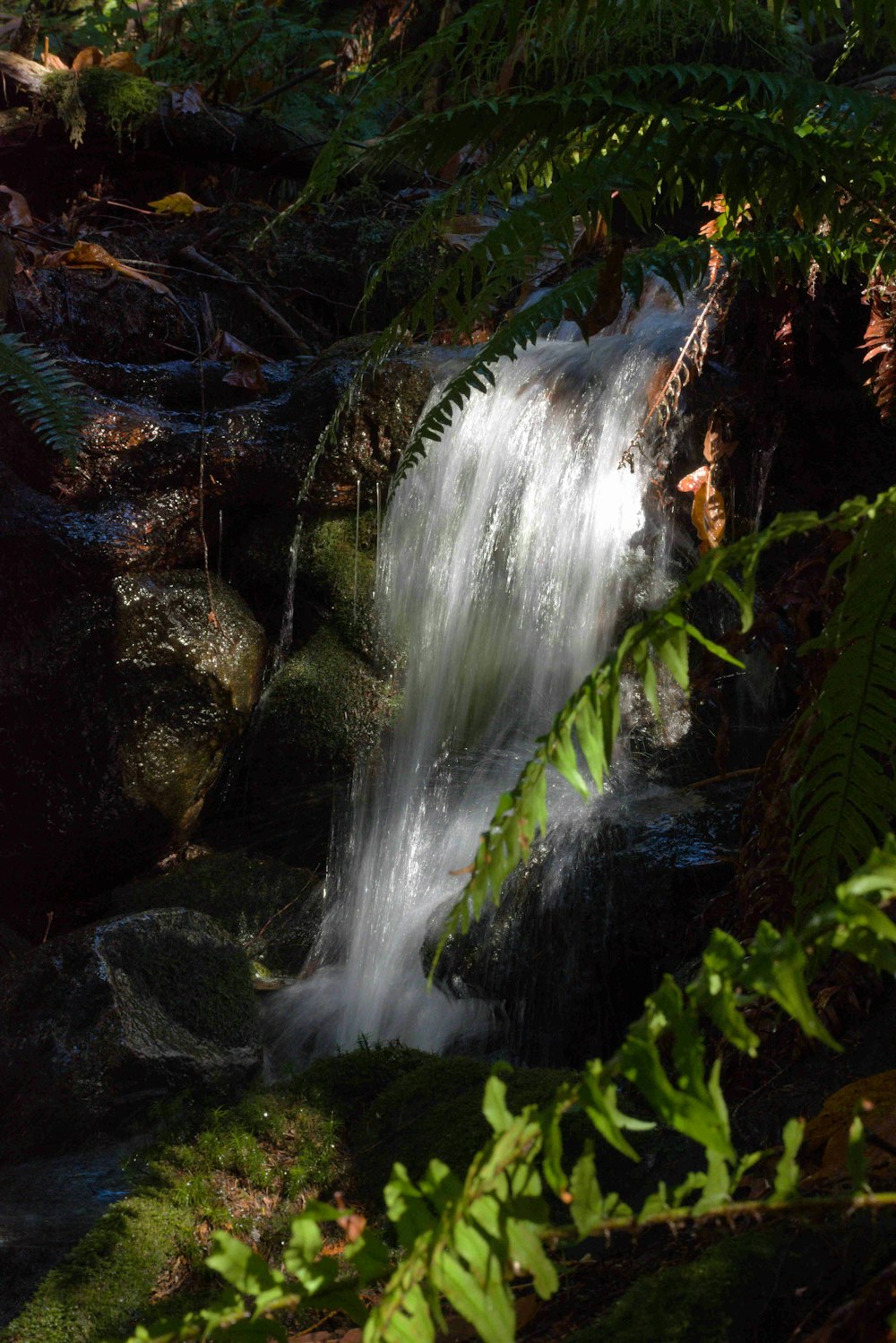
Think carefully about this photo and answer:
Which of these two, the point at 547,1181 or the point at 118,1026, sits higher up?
the point at 547,1181

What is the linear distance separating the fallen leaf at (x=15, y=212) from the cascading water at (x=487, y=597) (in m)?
3.27

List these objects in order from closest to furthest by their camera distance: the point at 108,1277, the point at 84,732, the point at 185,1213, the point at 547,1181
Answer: the point at 547,1181 → the point at 108,1277 → the point at 185,1213 → the point at 84,732

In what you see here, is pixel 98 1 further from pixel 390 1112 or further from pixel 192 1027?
pixel 390 1112

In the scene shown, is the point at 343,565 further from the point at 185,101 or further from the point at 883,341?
the point at 185,101

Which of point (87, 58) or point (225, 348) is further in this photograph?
→ point (87, 58)

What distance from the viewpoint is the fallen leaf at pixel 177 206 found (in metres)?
7.71

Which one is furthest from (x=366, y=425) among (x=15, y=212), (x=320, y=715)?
(x=15, y=212)

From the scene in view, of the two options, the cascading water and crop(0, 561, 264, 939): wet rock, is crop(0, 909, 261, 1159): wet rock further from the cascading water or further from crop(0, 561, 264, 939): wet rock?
crop(0, 561, 264, 939): wet rock

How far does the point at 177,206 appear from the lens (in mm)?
7762

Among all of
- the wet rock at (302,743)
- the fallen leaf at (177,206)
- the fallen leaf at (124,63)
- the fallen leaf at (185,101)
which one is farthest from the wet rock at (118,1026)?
the fallen leaf at (124,63)

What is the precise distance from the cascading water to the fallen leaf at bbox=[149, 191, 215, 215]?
325 centimetres

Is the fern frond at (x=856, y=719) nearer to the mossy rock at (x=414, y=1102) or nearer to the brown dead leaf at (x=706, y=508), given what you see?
the mossy rock at (x=414, y=1102)

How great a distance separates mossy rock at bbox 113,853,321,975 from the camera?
4.80m

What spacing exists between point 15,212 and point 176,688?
3.76 metres
